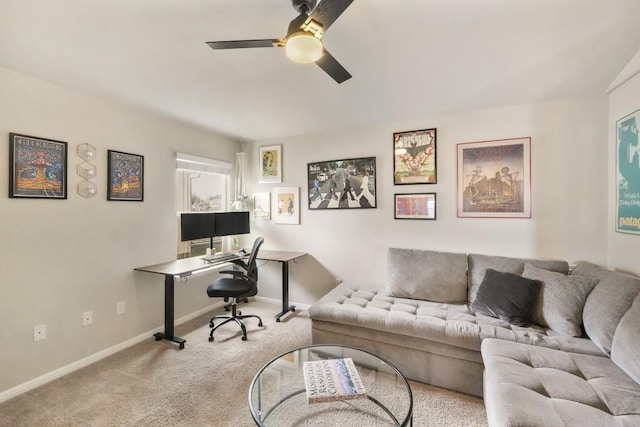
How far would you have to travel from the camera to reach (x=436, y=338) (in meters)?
2.01

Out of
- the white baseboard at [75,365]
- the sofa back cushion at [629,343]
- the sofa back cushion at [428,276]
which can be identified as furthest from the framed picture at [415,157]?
the white baseboard at [75,365]

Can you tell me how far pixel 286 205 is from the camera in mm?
3793

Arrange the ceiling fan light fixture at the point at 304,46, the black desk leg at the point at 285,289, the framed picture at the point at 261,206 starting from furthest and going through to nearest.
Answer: the framed picture at the point at 261,206, the black desk leg at the point at 285,289, the ceiling fan light fixture at the point at 304,46

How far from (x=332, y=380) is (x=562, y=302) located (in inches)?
69.1

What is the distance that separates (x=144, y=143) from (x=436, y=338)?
10.8 ft

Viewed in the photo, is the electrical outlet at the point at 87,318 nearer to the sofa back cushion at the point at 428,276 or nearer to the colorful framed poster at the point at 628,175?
the sofa back cushion at the point at 428,276

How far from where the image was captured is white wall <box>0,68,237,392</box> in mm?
1985

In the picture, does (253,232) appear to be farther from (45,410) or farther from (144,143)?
(45,410)

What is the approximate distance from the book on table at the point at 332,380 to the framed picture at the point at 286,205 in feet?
7.32

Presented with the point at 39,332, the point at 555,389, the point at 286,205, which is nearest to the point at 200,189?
the point at 286,205

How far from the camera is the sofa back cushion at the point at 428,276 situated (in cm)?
260

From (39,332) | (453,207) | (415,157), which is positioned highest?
(415,157)

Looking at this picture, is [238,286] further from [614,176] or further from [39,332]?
[614,176]

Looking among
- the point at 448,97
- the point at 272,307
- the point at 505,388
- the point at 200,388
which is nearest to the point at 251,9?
the point at 448,97
